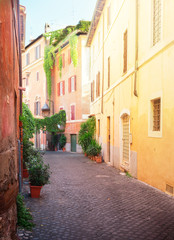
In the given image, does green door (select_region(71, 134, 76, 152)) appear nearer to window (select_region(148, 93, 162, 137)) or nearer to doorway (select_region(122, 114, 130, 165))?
doorway (select_region(122, 114, 130, 165))

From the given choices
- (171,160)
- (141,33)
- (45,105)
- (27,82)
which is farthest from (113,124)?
(27,82)

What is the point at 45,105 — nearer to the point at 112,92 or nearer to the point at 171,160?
the point at 112,92

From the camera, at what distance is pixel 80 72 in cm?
2595

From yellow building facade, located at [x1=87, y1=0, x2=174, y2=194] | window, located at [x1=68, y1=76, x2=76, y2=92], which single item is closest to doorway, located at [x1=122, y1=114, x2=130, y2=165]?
yellow building facade, located at [x1=87, y1=0, x2=174, y2=194]

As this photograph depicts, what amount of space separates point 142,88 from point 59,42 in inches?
870

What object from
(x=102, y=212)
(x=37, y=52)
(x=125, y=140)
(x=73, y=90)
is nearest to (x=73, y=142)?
(x=73, y=90)

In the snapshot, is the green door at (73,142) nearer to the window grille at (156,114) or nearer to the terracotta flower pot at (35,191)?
the window grille at (156,114)

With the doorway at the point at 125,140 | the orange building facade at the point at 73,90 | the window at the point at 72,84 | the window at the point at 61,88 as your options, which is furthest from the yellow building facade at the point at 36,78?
the doorway at the point at 125,140

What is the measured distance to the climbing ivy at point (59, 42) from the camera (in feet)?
85.6

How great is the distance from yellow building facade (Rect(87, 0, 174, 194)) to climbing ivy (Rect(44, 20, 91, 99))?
11.5 meters

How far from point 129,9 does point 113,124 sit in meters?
5.39

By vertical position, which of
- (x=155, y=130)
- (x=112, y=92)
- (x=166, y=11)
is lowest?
(x=155, y=130)

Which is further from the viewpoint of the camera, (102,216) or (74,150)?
(74,150)

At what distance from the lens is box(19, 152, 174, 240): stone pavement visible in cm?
422
